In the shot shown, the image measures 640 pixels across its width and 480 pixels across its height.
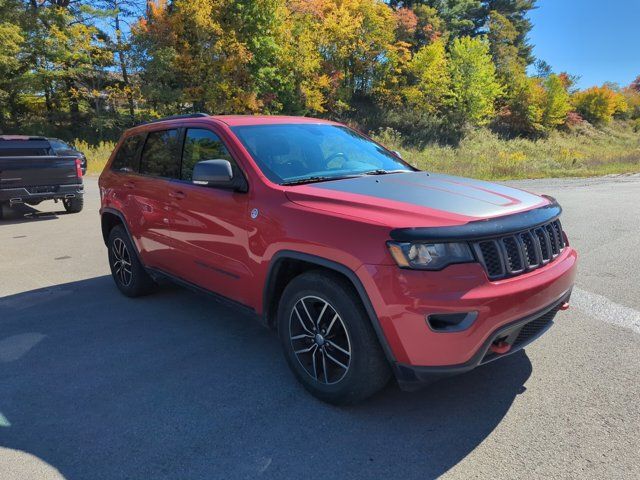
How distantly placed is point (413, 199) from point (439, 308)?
0.77 meters

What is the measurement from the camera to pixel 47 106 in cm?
3622

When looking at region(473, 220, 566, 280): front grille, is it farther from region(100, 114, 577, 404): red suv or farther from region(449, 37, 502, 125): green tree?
region(449, 37, 502, 125): green tree

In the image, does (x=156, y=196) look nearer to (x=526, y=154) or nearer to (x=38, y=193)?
(x=38, y=193)

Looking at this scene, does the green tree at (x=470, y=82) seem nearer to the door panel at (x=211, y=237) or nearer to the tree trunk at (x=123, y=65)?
the tree trunk at (x=123, y=65)

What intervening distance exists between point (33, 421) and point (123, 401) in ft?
1.71

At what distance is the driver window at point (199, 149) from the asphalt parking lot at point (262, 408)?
1471 mm

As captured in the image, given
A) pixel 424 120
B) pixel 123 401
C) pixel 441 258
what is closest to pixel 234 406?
pixel 123 401

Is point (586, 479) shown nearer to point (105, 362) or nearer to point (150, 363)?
point (150, 363)

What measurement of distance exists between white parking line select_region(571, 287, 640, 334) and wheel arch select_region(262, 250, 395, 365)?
8.90 ft

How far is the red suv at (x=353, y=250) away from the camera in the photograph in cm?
253

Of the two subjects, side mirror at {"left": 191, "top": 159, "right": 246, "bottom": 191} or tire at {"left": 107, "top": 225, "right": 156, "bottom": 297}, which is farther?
tire at {"left": 107, "top": 225, "right": 156, "bottom": 297}

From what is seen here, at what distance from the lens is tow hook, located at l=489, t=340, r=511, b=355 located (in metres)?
2.67

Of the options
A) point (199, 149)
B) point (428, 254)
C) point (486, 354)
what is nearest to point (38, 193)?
point (199, 149)

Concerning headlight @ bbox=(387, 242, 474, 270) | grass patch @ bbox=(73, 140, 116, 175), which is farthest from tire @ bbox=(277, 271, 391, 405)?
grass patch @ bbox=(73, 140, 116, 175)
